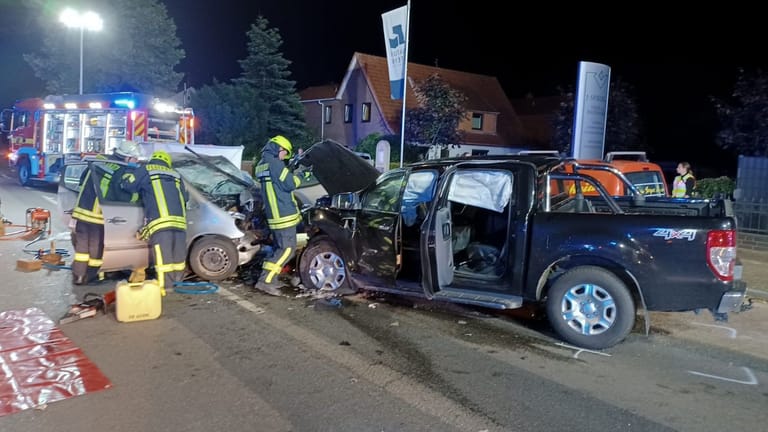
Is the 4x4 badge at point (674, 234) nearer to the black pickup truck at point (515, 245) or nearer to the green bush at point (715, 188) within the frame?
the black pickup truck at point (515, 245)

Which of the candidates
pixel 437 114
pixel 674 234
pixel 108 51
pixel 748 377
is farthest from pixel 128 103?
pixel 108 51

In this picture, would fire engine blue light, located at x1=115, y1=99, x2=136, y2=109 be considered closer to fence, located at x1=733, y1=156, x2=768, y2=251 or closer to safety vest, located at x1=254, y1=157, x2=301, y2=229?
safety vest, located at x1=254, y1=157, x2=301, y2=229

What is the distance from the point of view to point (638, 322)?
629 centimetres

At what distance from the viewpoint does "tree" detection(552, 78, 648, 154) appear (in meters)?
24.3

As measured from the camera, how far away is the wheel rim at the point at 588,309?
5254mm

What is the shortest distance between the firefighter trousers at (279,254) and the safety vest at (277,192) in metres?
0.09

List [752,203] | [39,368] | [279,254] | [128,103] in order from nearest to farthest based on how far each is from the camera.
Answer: [39,368] < [279,254] < [752,203] < [128,103]

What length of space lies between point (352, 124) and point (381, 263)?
1085 inches

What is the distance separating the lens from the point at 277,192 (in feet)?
23.7

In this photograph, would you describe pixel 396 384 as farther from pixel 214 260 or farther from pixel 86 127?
pixel 86 127

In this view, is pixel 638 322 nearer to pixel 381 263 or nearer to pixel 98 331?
pixel 381 263

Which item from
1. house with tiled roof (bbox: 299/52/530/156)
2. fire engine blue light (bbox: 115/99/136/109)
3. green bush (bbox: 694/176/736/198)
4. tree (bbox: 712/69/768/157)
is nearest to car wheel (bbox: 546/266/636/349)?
green bush (bbox: 694/176/736/198)

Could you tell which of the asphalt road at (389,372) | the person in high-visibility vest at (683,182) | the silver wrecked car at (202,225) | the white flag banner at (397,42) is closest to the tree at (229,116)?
the white flag banner at (397,42)

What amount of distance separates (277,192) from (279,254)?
76 centimetres
